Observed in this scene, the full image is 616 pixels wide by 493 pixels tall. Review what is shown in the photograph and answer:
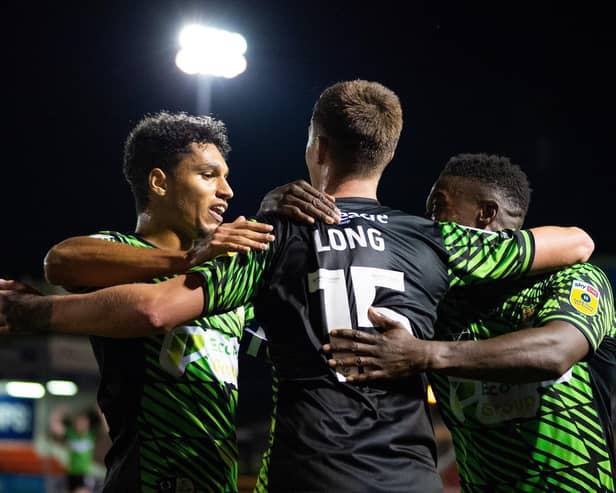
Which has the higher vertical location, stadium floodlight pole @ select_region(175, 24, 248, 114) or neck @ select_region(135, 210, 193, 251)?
stadium floodlight pole @ select_region(175, 24, 248, 114)

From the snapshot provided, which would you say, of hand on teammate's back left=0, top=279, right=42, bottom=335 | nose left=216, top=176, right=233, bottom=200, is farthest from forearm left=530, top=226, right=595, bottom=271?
hand on teammate's back left=0, top=279, right=42, bottom=335

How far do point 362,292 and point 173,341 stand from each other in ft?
3.19

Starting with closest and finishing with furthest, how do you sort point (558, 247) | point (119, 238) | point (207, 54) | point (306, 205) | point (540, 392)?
point (306, 205) < point (558, 247) < point (540, 392) < point (119, 238) < point (207, 54)

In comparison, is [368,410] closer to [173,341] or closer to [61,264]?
[173,341]

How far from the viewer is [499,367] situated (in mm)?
2844

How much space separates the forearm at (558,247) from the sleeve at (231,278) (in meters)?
1.06

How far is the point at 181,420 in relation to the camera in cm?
334

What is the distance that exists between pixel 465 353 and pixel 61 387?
1984cm

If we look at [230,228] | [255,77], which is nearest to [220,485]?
[230,228]

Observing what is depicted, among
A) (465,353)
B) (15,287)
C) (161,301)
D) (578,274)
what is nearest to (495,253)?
(465,353)

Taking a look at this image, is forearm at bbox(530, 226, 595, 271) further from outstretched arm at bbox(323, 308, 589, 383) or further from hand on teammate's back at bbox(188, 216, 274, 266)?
hand on teammate's back at bbox(188, 216, 274, 266)

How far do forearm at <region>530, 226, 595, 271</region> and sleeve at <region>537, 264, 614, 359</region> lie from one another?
10 cm

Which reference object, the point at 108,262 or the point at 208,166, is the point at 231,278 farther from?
the point at 208,166

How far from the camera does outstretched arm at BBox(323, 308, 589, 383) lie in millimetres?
2705
